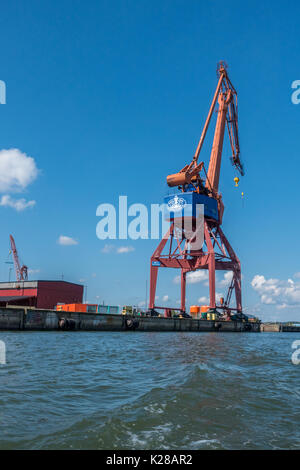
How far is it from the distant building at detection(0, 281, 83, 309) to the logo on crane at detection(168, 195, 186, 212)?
20512 millimetres

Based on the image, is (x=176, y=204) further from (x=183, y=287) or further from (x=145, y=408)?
(x=145, y=408)

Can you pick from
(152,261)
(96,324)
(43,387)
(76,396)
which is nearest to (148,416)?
(76,396)

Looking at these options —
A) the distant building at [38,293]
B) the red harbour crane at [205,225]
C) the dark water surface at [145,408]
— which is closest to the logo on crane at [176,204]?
the red harbour crane at [205,225]

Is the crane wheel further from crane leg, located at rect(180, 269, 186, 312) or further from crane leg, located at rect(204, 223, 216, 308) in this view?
crane leg, located at rect(180, 269, 186, 312)

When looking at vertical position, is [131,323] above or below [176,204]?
below

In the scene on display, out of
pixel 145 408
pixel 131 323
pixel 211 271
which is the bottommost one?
pixel 131 323

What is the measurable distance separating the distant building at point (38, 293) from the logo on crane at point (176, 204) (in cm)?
2051

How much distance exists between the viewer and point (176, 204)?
151 feet

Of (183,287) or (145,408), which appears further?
(183,287)

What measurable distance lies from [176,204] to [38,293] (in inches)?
930

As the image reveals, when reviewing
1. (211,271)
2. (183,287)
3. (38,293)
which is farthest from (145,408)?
(183,287)

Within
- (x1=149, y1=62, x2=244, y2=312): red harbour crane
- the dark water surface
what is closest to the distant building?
(x1=149, y1=62, x2=244, y2=312): red harbour crane

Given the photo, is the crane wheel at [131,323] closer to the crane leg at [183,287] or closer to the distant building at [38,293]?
the crane leg at [183,287]

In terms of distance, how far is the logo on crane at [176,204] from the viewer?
4591 cm
